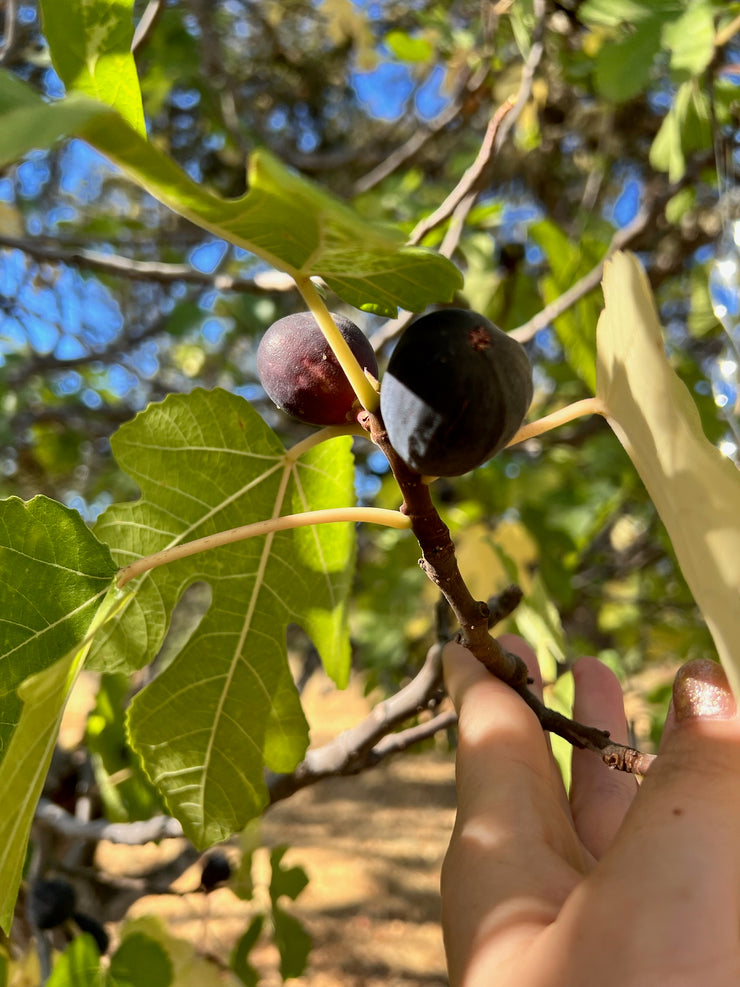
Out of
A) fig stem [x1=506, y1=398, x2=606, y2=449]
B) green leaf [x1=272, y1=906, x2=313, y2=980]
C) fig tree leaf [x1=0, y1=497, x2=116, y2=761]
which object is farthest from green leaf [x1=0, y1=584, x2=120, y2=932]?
green leaf [x1=272, y1=906, x2=313, y2=980]

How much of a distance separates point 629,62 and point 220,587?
219 cm

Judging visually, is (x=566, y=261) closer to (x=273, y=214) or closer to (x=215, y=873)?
(x=273, y=214)

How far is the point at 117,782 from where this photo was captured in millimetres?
1953

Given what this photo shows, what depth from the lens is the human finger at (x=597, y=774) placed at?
1.09 metres

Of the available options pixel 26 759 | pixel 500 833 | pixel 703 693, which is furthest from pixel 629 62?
pixel 26 759

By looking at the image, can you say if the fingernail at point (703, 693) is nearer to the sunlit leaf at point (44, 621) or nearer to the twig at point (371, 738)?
the twig at point (371, 738)

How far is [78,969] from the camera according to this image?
155 centimetres

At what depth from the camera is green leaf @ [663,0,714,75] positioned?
213 centimetres

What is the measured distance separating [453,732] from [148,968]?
2.65ft

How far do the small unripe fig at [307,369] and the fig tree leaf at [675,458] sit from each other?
289 mm

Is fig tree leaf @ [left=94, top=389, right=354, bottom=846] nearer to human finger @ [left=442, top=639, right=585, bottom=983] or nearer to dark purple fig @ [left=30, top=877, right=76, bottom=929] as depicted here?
human finger @ [left=442, top=639, right=585, bottom=983]

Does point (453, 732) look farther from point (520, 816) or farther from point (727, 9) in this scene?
point (727, 9)

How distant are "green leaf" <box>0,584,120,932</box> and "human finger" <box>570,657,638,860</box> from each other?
2.28 feet

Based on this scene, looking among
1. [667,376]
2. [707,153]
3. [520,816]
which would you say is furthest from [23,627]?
[707,153]
